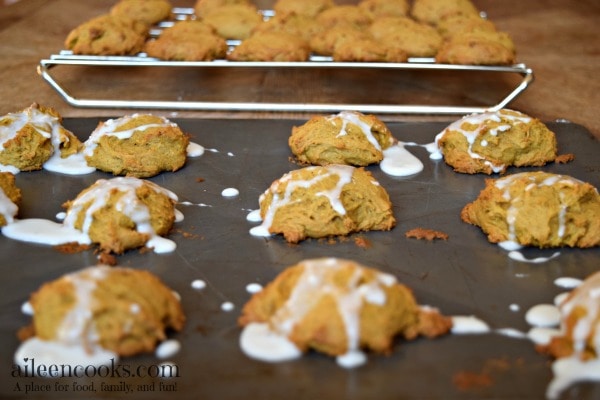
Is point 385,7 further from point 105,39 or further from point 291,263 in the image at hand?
point 291,263

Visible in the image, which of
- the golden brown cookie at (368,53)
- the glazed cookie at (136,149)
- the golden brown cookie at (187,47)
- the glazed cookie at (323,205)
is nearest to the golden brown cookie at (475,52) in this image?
the golden brown cookie at (368,53)

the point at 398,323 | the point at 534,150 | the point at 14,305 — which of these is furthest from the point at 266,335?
the point at 534,150

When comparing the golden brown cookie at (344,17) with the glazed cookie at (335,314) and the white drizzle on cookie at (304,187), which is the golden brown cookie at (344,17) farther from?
the glazed cookie at (335,314)

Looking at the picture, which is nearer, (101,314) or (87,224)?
(101,314)

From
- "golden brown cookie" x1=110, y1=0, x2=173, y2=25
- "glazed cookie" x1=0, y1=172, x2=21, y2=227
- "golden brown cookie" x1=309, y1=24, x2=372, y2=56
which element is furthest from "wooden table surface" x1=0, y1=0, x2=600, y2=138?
"glazed cookie" x1=0, y1=172, x2=21, y2=227

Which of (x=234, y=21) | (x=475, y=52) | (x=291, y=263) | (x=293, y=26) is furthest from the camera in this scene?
(x=234, y=21)

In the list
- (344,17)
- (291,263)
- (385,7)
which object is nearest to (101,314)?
(291,263)

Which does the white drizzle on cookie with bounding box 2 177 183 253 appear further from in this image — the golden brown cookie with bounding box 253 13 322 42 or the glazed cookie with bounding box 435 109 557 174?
the golden brown cookie with bounding box 253 13 322 42
